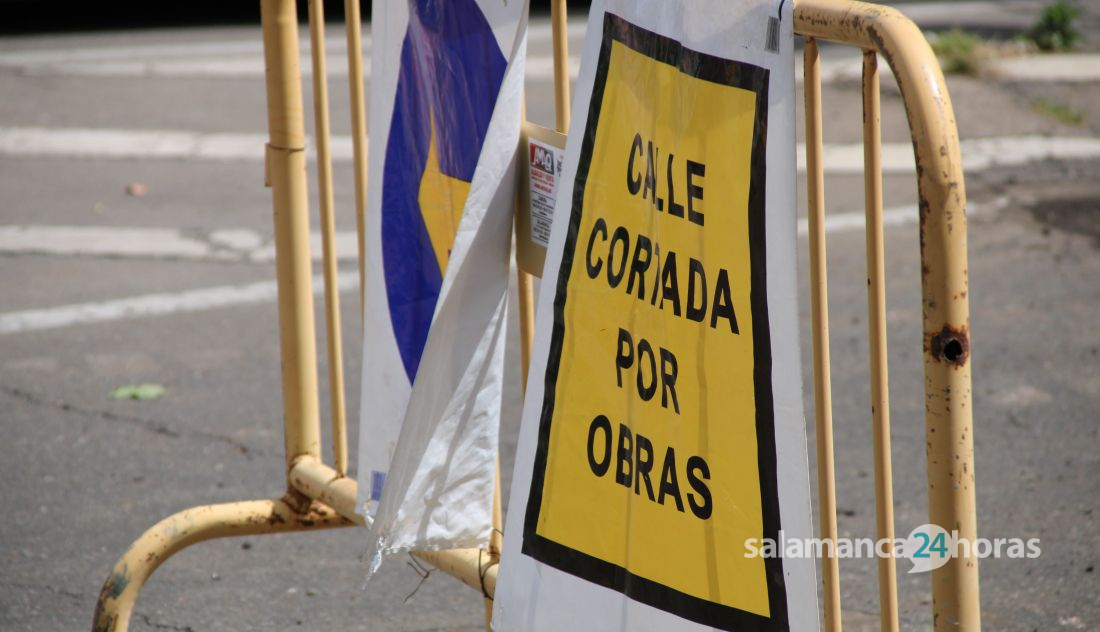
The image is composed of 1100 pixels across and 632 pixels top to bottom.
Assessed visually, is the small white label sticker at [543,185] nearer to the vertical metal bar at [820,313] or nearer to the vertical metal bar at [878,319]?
the vertical metal bar at [820,313]

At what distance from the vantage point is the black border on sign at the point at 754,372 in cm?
163

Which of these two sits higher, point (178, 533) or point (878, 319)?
point (878, 319)

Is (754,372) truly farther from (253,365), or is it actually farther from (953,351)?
(253,365)

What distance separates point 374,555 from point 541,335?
59 cm

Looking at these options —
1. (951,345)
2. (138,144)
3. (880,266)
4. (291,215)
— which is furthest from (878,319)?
(138,144)

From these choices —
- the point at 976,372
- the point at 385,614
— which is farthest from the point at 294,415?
the point at 976,372

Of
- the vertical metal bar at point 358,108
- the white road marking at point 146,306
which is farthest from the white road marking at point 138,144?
the vertical metal bar at point 358,108

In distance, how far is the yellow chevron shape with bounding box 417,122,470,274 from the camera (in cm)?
226

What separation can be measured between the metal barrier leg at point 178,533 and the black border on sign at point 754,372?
918 mm

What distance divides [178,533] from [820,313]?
161cm

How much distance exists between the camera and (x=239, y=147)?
8.16 meters

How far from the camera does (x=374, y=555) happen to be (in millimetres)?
2275

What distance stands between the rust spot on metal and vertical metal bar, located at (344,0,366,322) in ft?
4.26

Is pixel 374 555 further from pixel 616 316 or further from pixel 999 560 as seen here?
pixel 999 560
